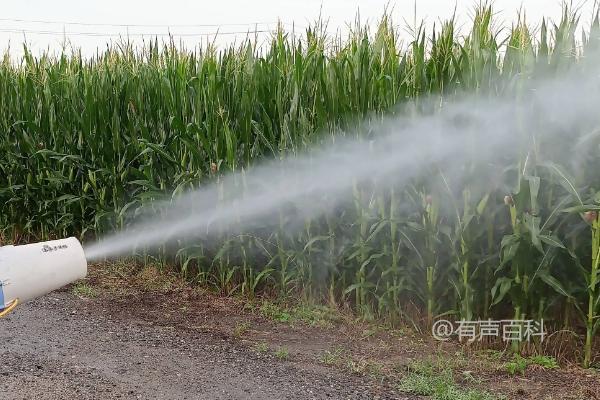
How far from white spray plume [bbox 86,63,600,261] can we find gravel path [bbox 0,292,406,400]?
68cm

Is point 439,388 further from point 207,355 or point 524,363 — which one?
point 207,355

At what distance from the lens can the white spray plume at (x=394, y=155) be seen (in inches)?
193

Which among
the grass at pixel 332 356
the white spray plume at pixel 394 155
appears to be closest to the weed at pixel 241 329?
the grass at pixel 332 356

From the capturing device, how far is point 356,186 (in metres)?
5.62

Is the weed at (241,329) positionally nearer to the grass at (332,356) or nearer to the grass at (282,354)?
the grass at (282,354)

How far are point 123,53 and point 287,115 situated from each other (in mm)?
2803

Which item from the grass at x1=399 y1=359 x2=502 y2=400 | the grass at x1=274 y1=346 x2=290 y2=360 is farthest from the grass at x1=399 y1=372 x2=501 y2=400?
the grass at x1=274 y1=346 x2=290 y2=360

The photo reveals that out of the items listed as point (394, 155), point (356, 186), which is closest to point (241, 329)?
point (356, 186)

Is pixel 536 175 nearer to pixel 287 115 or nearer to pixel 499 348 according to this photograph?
pixel 499 348

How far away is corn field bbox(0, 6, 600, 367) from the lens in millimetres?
4926

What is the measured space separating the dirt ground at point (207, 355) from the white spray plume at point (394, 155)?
689 mm

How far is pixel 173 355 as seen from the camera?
505cm

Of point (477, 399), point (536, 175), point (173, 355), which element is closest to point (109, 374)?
point (173, 355)

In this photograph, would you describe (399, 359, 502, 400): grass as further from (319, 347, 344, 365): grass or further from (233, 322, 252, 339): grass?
(233, 322, 252, 339): grass
